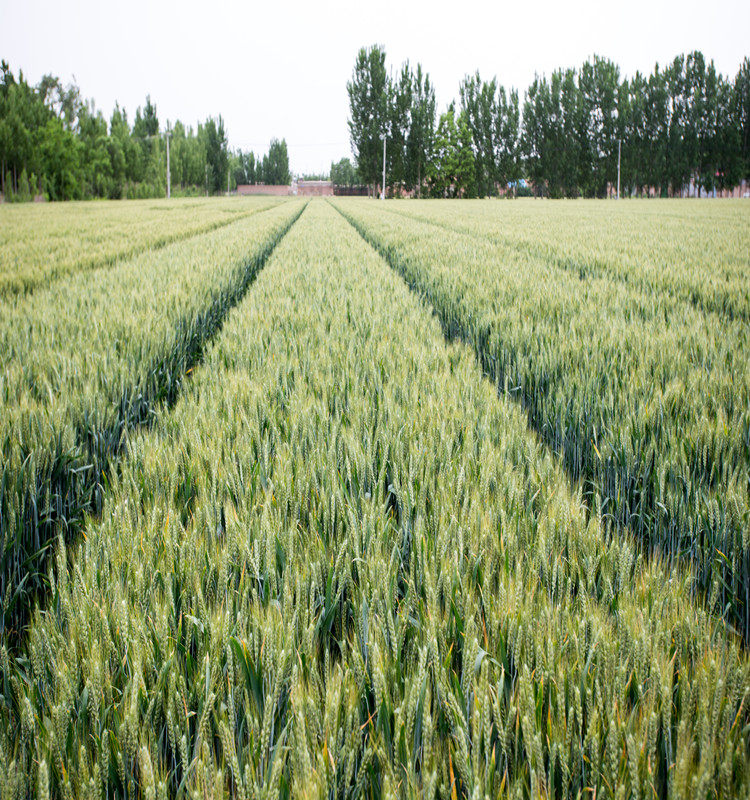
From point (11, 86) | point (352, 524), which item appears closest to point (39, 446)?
point (352, 524)

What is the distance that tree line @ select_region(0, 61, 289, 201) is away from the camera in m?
37.6

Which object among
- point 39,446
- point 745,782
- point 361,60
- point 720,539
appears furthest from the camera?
point 361,60

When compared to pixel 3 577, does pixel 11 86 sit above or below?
above

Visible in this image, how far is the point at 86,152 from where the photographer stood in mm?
44969

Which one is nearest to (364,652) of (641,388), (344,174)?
(641,388)

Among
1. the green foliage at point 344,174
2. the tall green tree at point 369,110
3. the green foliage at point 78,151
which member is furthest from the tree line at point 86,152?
the green foliage at point 344,174

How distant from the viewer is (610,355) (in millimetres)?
2611

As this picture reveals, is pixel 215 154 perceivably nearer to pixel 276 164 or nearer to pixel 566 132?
pixel 276 164

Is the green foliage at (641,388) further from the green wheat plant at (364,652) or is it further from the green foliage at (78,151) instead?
the green foliage at (78,151)

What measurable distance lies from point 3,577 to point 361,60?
210 ft

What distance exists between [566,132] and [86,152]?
43759mm

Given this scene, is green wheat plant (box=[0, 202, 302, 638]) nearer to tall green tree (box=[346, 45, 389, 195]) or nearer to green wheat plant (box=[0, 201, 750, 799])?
green wheat plant (box=[0, 201, 750, 799])

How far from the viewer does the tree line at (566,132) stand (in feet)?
166

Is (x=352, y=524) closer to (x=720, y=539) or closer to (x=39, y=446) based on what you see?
(x=720, y=539)
